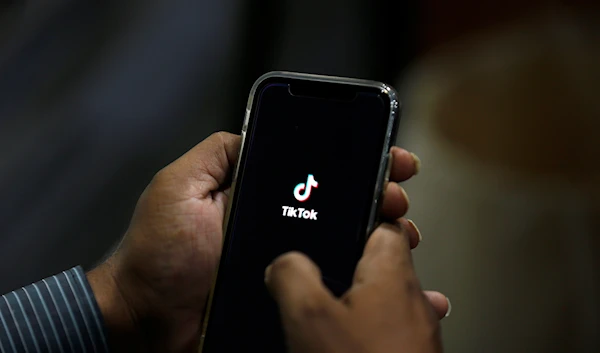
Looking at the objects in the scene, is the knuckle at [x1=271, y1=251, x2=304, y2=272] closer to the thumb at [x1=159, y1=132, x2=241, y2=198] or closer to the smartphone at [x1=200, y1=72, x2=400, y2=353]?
the smartphone at [x1=200, y1=72, x2=400, y2=353]

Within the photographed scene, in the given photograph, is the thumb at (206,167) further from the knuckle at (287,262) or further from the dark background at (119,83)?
the dark background at (119,83)

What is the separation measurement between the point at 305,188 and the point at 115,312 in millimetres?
254

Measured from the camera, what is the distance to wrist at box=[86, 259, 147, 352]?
594 mm

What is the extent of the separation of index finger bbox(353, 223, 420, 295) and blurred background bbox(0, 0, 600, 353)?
515 mm

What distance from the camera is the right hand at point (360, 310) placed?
1.19 ft

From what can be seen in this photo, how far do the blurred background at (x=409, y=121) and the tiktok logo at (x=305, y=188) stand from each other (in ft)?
1.61

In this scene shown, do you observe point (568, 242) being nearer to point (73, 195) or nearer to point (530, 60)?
point (530, 60)

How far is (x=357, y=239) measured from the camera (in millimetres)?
470

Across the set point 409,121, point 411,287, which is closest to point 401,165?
point 411,287

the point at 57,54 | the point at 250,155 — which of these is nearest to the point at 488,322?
the point at 250,155

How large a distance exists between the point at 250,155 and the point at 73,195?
0.52 metres

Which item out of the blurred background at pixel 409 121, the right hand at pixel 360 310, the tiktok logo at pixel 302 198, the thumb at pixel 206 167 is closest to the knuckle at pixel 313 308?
the right hand at pixel 360 310

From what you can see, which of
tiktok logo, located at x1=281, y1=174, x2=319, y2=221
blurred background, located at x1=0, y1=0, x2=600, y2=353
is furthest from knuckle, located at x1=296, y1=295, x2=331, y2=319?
blurred background, located at x1=0, y1=0, x2=600, y2=353

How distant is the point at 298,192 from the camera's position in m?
0.50
